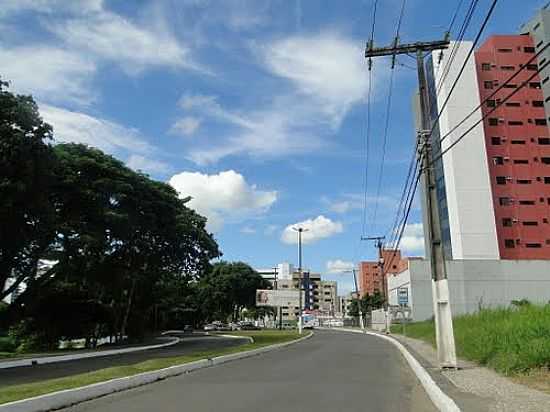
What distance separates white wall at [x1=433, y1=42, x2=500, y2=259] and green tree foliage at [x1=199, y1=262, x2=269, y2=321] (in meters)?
29.7

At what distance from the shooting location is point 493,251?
73.0m

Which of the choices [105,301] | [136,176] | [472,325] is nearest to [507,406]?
[472,325]

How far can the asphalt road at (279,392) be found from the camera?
10117 mm

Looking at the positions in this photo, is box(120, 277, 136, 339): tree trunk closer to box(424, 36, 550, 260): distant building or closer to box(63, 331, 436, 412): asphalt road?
box(63, 331, 436, 412): asphalt road

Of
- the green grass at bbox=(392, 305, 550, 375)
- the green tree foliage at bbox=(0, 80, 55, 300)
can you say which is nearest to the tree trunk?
the green tree foliage at bbox=(0, 80, 55, 300)

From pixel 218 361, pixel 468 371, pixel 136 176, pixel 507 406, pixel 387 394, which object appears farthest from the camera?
pixel 136 176

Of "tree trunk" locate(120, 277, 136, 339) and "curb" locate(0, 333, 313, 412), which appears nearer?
"curb" locate(0, 333, 313, 412)

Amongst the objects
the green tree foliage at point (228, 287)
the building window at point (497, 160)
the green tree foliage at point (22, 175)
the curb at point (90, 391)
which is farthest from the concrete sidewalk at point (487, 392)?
the green tree foliage at point (228, 287)

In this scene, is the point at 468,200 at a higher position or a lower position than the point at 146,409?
higher

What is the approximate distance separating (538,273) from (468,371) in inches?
2300

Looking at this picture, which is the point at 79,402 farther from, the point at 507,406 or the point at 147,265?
the point at 147,265

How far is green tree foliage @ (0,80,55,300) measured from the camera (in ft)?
78.9

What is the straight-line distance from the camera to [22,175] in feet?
81.3

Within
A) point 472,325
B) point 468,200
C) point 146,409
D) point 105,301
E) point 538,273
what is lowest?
point 146,409
